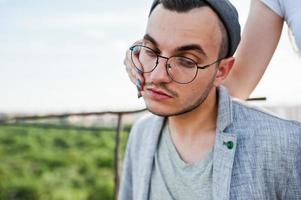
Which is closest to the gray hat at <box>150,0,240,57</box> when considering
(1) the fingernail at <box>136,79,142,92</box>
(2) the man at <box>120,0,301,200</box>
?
(2) the man at <box>120,0,301,200</box>

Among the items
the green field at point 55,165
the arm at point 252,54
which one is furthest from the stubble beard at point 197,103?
the green field at point 55,165

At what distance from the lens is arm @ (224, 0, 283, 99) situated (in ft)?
5.62

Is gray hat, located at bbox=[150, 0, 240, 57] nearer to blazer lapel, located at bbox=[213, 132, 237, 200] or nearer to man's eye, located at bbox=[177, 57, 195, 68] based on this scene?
man's eye, located at bbox=[177, 57, 195, 68]

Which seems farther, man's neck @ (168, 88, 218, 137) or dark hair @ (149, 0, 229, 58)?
man's neck @ (168, 88, 218, 137)

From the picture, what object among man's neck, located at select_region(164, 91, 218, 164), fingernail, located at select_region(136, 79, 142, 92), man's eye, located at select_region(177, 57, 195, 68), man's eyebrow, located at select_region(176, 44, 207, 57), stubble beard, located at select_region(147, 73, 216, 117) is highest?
man's eyebrow, located at select_region(176, 44, 207, 57)

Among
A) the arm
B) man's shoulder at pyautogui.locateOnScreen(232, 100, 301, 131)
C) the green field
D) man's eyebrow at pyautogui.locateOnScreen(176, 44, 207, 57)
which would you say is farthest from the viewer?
the green field

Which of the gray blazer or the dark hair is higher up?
the dark hair

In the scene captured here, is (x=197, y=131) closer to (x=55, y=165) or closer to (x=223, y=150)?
(x=223, y=150)

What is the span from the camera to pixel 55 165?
11844 millimetres

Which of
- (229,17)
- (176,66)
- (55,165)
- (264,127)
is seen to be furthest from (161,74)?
(55,165)

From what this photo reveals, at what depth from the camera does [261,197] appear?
1.49 m

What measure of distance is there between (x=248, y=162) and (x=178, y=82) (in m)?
0.31

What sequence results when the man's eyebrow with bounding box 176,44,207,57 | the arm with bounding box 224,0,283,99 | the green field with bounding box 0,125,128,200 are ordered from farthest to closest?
the green field with bounding box 0,125,128,200
the arm with bounding box 224,0,283,99
the man's eyebrow with bounding box 176,44,207,57

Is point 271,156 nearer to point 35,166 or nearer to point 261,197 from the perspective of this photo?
point 261,197
